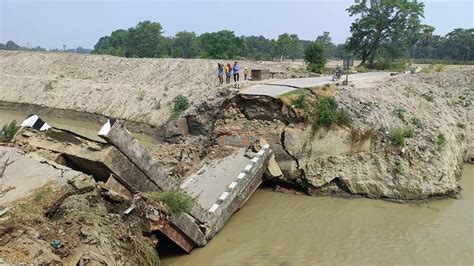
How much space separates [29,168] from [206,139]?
23.9 ft

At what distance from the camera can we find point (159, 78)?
31.0 meters

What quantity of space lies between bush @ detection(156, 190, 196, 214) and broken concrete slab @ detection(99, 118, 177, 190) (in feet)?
1.22

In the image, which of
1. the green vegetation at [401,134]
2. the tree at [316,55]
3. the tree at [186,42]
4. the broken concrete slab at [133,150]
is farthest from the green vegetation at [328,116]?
the tree at [186,42]

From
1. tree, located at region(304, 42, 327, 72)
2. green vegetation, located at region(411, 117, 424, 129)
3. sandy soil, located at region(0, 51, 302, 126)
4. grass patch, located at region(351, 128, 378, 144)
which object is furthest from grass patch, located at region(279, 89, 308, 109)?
tree, located at region(304, 42, 327, 72)

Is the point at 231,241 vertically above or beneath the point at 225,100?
beneath

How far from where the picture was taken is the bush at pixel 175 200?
787cm

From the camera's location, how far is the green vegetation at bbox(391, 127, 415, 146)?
12.1 metres

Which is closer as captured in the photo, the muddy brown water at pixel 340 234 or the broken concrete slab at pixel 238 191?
the muddy brown water at pixel 340 234

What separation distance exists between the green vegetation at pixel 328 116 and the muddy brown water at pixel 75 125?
889cm

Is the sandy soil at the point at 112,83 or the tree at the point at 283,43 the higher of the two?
the tree at the point at 283,43

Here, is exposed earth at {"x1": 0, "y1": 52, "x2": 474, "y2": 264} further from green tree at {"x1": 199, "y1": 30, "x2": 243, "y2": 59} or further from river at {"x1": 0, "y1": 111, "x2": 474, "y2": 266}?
green tree at {"x1": 199, "y1": 30, "x2": 243, "y2": 59}

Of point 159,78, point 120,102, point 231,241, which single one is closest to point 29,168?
point 231,241

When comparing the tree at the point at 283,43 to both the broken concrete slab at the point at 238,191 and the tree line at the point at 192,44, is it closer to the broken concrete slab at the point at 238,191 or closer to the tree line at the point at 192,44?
the tree line at the point at 192,44

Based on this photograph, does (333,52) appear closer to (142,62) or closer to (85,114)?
(142,62)
